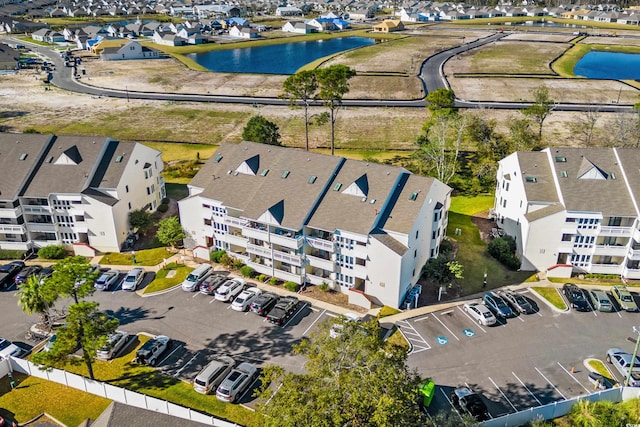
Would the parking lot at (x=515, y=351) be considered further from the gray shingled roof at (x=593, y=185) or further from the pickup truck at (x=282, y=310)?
the gray shingled roof at (x=593, y=185)

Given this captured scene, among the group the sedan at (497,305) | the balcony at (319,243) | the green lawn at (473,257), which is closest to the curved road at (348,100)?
the green lawn at (473,257)

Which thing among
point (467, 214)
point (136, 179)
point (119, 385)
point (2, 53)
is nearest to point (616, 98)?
point (467, 214)

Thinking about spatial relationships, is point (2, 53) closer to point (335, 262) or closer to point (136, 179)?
point (136, 179)

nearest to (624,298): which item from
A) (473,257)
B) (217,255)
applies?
(473,257)

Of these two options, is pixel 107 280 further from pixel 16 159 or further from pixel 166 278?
pixel 16 159

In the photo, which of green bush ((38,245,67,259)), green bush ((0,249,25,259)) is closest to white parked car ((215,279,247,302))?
green bush ((38,245,67,259))

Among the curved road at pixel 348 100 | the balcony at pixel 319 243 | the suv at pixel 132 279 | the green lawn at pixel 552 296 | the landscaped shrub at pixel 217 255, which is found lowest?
the green lawn at pixel 552 296

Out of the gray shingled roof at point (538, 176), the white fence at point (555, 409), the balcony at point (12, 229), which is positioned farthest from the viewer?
the balcony at point (12, 229)
